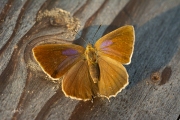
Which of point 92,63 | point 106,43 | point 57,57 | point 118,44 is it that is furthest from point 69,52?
point 118,44

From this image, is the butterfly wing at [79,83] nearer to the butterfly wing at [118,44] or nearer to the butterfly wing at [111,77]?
the butterfly wing at [111,77]

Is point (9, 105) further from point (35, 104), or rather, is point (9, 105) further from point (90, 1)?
point (90, 1)

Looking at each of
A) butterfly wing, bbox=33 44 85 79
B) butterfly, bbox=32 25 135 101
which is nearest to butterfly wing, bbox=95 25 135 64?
butterfly, bbox=32 25 135 101

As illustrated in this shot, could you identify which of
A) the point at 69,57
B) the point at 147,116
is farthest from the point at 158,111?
the point at 69,57

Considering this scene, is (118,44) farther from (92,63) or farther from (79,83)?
(79,83)

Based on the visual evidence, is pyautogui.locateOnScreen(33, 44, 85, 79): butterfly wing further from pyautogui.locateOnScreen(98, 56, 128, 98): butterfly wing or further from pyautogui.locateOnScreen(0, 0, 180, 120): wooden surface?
pyautogui.locateOnScreen(98, 56, 128, 98): butterfly wing
